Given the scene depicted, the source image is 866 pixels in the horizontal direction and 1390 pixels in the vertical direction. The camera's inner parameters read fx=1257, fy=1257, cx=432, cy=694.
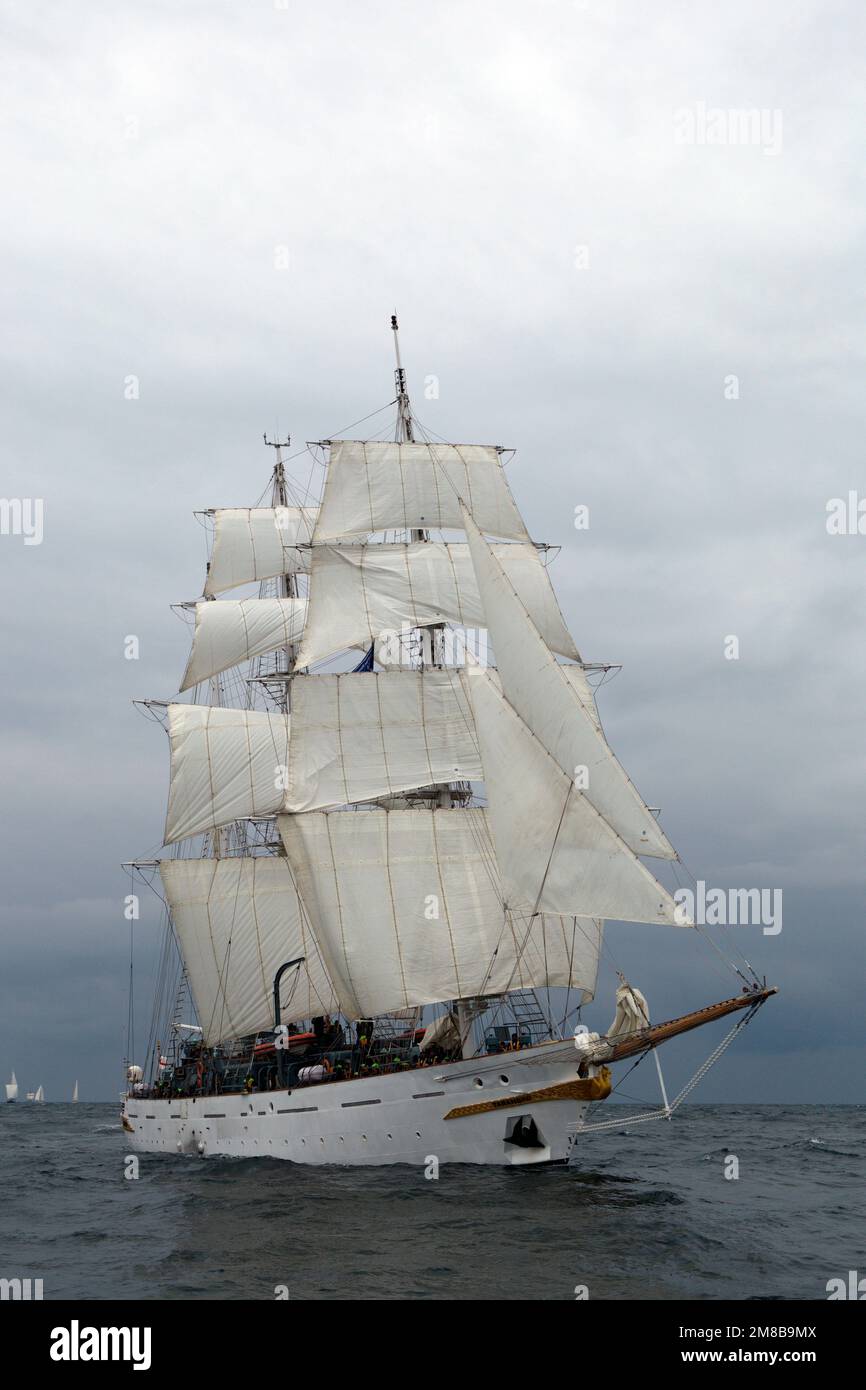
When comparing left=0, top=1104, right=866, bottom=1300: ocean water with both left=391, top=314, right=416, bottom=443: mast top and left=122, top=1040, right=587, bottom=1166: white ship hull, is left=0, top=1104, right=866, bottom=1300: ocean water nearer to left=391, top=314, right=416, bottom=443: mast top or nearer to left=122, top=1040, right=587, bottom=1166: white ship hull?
left=122, top=1040, right=587, bottom=1166: white ship hull

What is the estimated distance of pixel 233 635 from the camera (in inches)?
2955

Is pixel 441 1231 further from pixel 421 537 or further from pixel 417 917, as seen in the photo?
pixel 421 537

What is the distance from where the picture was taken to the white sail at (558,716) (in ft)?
124

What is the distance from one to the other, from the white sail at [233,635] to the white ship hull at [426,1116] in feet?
98.5

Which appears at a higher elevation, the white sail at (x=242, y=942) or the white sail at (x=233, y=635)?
the white sail at (x=233, y=635)

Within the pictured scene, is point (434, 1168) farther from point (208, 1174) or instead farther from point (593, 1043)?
point (208, 1174)

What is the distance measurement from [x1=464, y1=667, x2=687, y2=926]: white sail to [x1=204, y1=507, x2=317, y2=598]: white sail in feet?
125

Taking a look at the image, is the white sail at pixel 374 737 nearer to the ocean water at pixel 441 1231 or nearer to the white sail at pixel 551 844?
the white sail at pixel 551 844

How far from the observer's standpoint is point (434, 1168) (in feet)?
131

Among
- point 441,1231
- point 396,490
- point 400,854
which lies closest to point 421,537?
point 396,490

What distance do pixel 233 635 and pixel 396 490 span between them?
20084 mm

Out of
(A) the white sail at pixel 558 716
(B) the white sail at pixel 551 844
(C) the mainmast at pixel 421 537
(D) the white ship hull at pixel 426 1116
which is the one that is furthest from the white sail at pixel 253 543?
(B) the white sail at pixel 551 844

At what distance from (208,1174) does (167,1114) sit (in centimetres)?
1313
